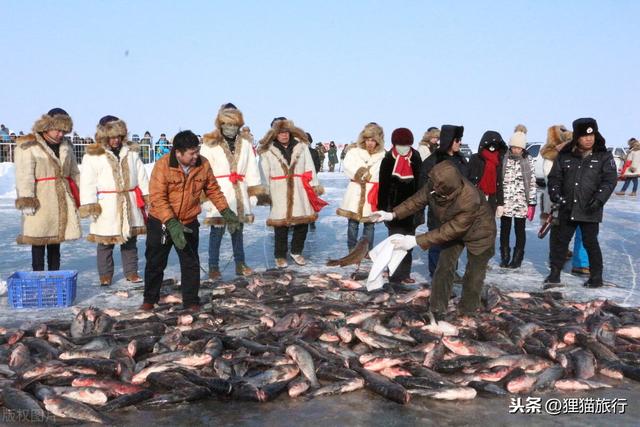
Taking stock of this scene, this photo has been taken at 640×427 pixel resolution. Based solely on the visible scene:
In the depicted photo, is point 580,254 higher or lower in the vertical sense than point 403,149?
lower

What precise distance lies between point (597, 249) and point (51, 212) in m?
7.96

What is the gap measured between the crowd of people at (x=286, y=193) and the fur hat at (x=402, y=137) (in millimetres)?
19

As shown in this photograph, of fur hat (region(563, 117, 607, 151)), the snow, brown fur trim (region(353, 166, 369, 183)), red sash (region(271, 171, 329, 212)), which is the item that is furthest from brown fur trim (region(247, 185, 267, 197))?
fur hat (region(563, 117, 607, 151))

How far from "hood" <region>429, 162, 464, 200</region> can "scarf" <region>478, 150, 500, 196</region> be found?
9.85ft

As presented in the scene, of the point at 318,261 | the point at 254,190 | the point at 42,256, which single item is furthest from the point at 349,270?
the point at 42,256

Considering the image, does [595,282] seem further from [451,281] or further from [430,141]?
[430,141]

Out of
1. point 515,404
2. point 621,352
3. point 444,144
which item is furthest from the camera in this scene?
point 444,144

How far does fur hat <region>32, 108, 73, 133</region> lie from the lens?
327 inches

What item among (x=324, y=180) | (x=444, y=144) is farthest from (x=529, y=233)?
(x=324, y=180)

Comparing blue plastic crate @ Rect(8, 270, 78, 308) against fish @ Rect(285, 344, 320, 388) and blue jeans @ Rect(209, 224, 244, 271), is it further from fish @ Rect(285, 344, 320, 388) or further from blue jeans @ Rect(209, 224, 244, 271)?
fish @ Rect(285, 344, 320, 388)

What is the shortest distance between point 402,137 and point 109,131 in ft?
13.9

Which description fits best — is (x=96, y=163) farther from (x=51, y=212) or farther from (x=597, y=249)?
(x=597, y=249)

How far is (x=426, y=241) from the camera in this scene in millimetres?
6578

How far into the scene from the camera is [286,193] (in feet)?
33.9
